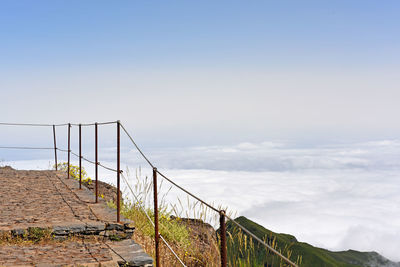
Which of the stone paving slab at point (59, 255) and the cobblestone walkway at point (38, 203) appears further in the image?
the cobblestone walkway at point (38, 203)

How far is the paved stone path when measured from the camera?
534 cm

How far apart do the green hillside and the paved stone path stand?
1204mm

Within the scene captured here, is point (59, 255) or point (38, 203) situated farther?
point (38, 203)

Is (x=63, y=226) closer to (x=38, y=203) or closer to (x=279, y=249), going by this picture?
(x=38, y=203)

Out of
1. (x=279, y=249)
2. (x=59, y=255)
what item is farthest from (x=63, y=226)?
(x=279, y=249)

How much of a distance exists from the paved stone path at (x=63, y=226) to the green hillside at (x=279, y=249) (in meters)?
1.20

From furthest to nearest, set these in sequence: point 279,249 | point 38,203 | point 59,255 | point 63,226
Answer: point 38,203, point 63,226, point 279,249, point 59,255

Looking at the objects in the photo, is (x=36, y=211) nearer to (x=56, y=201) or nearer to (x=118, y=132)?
(x=56, y=201)

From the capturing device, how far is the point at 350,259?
212ft

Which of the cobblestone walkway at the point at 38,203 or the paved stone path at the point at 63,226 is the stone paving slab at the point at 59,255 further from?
the cobblestone walkway at the point at 38,203

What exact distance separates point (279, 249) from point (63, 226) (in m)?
3.15

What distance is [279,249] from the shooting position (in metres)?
5.77

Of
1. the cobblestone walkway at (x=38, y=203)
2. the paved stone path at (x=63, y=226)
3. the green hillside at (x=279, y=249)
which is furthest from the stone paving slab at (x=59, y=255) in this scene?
the green hillside at (x=279, y=249)

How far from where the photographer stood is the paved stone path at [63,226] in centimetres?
534
